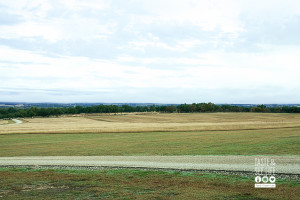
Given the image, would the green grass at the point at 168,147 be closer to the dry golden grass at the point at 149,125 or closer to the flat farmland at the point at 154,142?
the flat farmland at the point at 154,142

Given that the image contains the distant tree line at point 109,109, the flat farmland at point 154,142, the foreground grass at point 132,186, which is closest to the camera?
the foreground grass at point 132,186

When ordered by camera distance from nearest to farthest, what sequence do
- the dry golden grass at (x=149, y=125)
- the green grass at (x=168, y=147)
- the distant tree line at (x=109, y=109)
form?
the green grass at (x=168, y=147)
the dry golden grass at (x=149, y=125)
the distant tree line at (x=109, y=109)

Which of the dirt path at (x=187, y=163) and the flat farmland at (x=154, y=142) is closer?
the dirt path at (x=187, y=163)

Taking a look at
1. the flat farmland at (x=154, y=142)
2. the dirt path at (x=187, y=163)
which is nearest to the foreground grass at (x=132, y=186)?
the dirt path at (x=187, y=163)

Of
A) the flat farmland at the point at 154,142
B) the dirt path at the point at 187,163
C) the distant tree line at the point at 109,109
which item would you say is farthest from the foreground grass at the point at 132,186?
the distant tree line at the point at 109,109

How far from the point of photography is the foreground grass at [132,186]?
37.8ft

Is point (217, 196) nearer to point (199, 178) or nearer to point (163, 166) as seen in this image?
point (199, 178)

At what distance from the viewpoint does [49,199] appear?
37.0 feet

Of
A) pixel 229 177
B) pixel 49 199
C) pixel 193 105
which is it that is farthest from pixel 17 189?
pixel 193 105

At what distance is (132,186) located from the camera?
43.5 feet

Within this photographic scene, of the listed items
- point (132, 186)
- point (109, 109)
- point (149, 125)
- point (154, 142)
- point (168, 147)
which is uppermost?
point (109, 109)

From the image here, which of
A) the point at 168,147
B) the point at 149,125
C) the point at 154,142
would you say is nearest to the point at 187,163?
the point at 168,147

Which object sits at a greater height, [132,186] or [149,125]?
[132,186]

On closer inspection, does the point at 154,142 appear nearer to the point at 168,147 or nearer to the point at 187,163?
the point at 168,147
